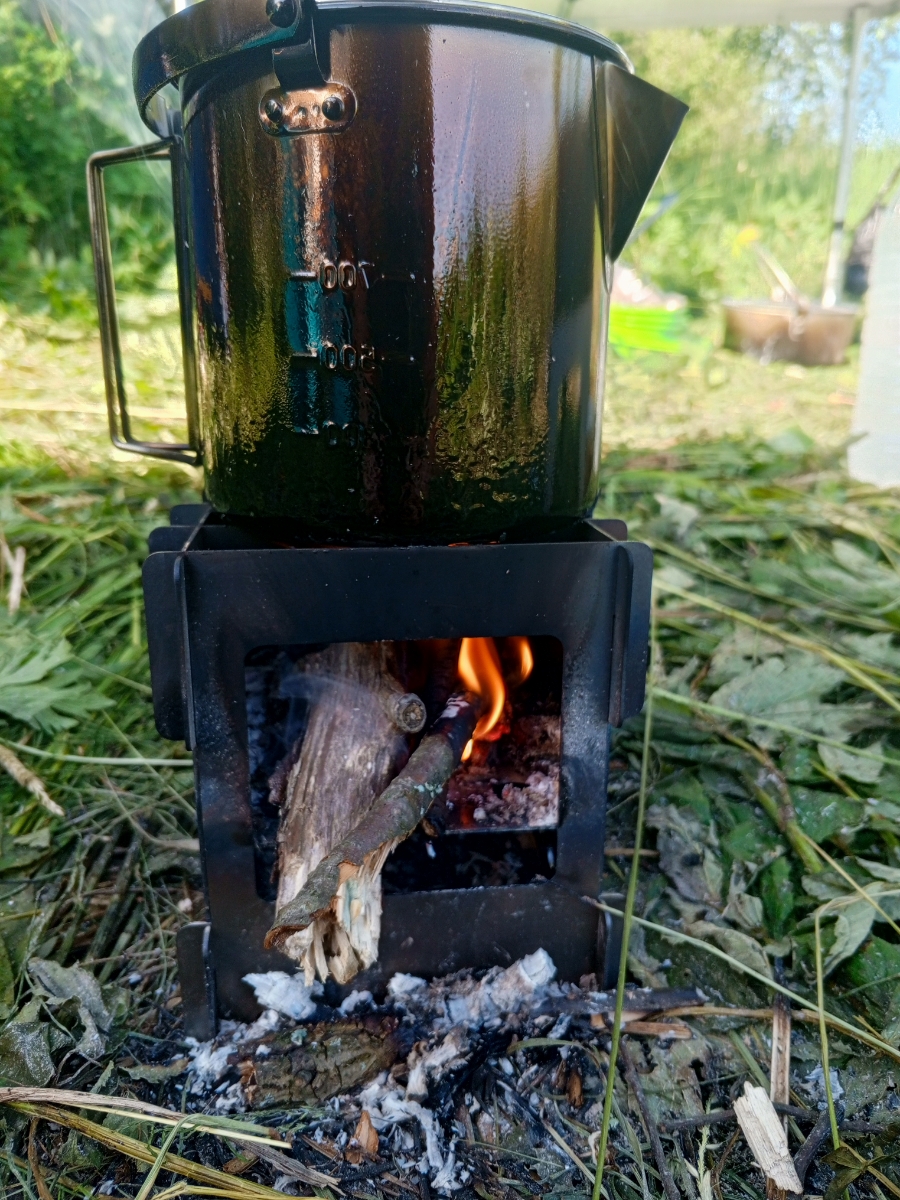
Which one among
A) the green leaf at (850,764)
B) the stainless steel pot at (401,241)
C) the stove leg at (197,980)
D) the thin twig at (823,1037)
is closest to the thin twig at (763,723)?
the green leaf at (850,764)

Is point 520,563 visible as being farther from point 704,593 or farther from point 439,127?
point 704,593

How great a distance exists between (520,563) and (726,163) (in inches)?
375

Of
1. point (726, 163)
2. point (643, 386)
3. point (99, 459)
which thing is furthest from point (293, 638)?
point (726, 163)

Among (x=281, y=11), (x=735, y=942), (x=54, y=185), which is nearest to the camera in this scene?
(x=281, y=11)

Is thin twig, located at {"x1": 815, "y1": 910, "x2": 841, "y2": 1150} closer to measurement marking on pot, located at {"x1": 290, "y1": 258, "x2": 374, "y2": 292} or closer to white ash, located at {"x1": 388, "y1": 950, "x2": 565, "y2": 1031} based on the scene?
white ash, located at {"x1": 388, "y1": 950, "x2": 565, "y2": 1031}

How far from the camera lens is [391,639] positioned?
1.23m

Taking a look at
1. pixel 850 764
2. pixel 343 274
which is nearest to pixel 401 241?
pixel 343 274

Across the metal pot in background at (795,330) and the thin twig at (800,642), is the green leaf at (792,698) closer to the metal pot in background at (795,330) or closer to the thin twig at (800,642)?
the thin twig at (800,642)

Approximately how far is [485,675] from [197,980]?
2.22 ft

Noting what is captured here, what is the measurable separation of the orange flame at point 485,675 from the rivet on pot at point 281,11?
36.7 inches

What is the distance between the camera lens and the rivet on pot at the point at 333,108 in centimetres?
100

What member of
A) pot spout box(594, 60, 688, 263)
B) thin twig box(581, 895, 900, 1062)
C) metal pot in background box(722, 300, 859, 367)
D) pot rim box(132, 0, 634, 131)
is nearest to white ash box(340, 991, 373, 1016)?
thin twig box(581, 895, 900, 1062)

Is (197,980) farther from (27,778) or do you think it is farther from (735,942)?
(735,942)

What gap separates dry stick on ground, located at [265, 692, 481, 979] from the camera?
41.3 inches
